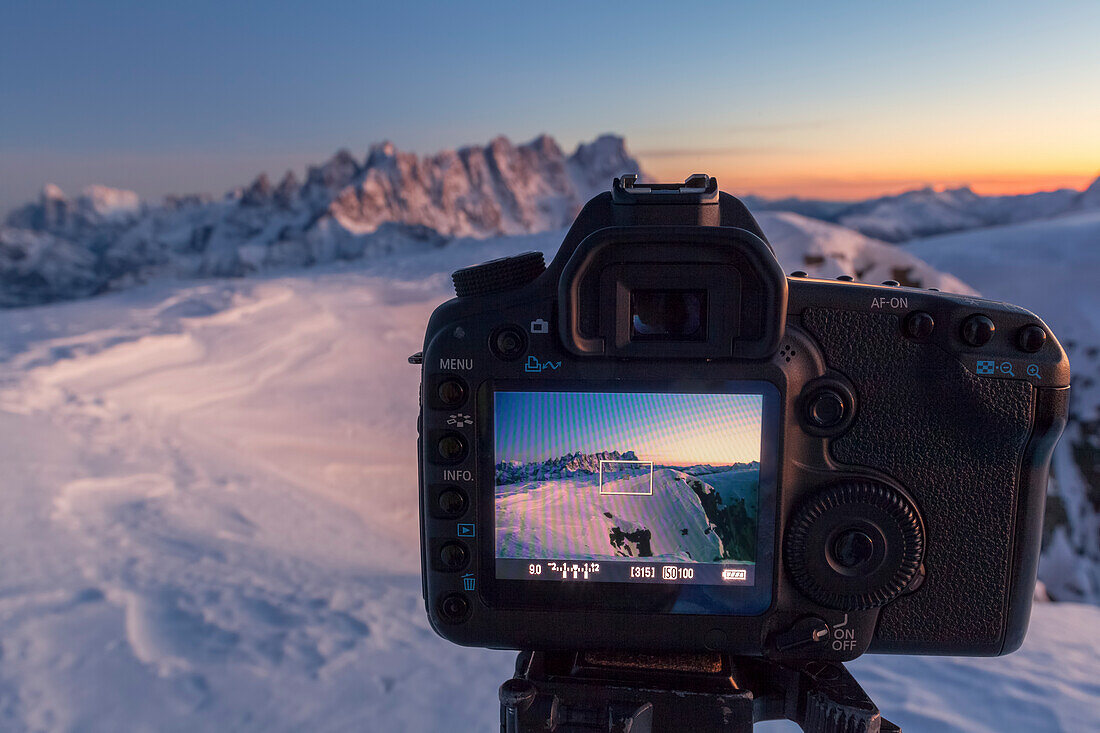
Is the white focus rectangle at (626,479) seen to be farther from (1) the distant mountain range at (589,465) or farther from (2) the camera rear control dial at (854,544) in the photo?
(2) the camera rear control dial at (854,544)

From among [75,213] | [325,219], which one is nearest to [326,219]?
[325,219]

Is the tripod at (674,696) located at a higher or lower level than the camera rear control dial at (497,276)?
lower

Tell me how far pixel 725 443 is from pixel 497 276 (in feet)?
2.23

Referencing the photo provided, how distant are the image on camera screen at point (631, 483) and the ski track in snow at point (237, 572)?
1.73 meters

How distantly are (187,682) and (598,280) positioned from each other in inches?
116

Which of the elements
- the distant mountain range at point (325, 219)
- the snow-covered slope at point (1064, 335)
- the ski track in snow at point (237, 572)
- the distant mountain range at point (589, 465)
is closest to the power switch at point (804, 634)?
the distant mountain range at point (589, 465)

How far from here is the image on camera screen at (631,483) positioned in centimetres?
160

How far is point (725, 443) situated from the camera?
63.0 inches

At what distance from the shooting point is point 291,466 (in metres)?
6.60

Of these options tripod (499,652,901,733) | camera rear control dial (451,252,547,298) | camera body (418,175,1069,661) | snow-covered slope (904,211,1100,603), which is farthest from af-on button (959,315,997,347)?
snow-covered slope (904,211,1100,603)

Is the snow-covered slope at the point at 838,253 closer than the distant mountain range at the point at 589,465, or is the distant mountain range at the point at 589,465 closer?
the distant mountain range at the point at 589,465

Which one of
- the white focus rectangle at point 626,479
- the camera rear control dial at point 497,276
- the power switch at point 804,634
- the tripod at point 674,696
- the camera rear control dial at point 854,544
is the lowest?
the tripod at point 674,696

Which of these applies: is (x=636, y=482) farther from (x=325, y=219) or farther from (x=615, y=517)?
(x=325, y=219)

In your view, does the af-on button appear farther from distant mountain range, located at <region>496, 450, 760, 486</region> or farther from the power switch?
the power switch
